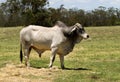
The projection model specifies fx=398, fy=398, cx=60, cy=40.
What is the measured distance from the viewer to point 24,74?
14000 millimetres

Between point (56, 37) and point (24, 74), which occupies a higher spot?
point (56, 37)

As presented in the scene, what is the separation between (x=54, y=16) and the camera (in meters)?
61.2

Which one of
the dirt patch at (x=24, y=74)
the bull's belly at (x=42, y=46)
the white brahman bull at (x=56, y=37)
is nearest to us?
the dirt patch at (x=24, y=74)

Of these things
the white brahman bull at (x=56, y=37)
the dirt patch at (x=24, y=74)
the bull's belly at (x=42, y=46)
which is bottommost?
the dirt patch at (x=24, y=74)

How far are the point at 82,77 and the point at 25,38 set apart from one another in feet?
12.4

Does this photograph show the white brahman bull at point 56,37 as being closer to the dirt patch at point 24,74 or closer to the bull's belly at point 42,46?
the bull's belly at point 42,46

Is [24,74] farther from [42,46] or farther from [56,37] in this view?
[56,37]

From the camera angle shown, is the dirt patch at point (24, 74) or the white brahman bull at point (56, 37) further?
the white brahman bull at point (56, 37)

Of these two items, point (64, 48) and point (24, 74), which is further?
point (64, 48)

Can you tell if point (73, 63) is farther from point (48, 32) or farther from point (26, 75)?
point (26, 75)

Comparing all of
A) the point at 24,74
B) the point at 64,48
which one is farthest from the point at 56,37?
the point at 24,74

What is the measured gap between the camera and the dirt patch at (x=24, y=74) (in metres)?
13.0

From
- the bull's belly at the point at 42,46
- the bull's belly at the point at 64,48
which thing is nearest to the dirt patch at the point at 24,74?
the bull's belly at the point at 64,48

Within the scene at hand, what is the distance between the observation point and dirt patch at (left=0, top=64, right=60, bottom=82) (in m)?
13.0
